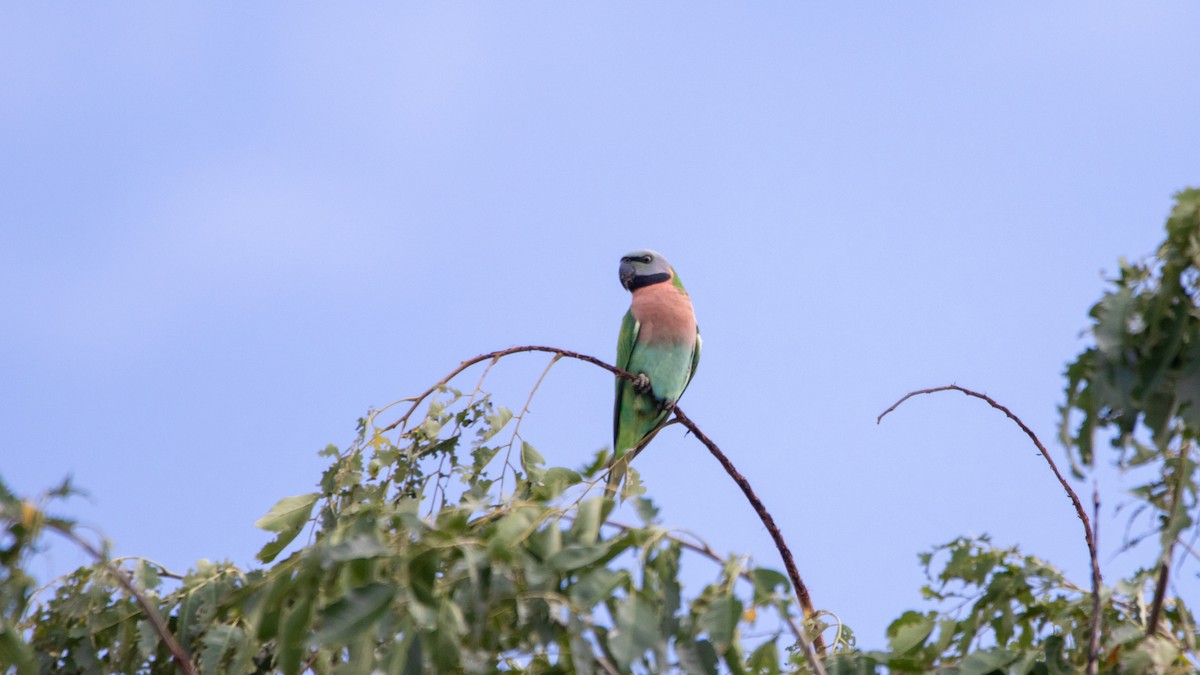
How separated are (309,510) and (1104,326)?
2.47 meters

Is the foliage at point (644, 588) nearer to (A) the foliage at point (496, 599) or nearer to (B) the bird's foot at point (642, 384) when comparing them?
(A) the foliage at point (496, 599)

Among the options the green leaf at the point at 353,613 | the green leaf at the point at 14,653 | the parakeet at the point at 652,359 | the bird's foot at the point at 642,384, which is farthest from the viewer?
the parakeet at the point at 652,359

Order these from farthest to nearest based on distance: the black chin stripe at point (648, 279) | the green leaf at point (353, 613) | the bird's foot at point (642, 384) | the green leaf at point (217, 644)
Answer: the black chin stripe at point (648, 279) < the bird's foot at point (642, 384) < the green leaf at point (217, 644) < the green leaf at point (353, 613)

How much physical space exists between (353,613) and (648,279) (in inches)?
238

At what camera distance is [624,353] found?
7.23 meters

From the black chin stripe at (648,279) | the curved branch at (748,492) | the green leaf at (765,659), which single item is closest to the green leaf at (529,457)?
the curved branch at (748,492)

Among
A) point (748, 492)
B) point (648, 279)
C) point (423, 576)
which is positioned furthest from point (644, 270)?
point (423, 576)

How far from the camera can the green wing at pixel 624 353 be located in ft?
23.5

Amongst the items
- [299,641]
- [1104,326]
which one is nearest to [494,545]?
[299,641]

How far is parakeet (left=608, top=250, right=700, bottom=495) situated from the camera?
23.1 ft

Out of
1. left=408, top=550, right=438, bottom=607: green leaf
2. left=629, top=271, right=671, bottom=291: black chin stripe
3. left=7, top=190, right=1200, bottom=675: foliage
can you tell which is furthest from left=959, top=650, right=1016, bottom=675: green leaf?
left=629, top=271, right=671, bottom=291: black chin stripe

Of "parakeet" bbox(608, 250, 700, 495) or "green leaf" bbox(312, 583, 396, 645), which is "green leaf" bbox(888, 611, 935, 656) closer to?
"green leaf" bbox(312, 583, 396, 645)

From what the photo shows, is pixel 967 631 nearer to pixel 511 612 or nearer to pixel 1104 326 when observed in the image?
pixel 1104 326

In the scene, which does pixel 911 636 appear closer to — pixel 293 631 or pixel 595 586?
pixel 595 586
